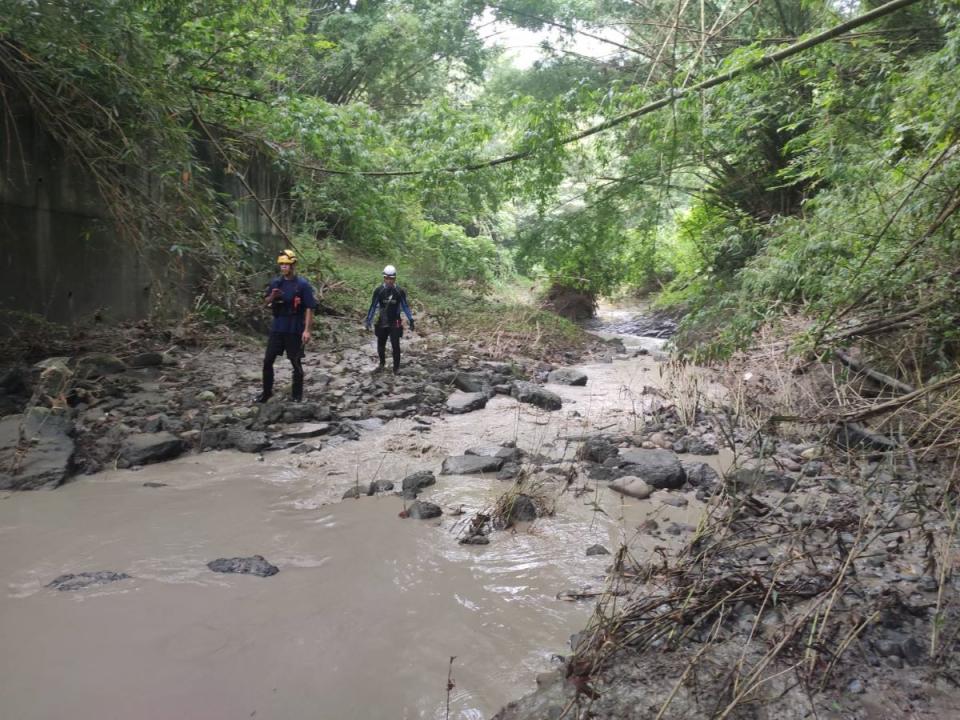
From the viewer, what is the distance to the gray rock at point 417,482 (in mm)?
4851

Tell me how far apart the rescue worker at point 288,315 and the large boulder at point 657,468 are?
13.2ft

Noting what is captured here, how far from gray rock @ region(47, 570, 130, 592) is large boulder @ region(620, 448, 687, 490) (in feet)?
12.5

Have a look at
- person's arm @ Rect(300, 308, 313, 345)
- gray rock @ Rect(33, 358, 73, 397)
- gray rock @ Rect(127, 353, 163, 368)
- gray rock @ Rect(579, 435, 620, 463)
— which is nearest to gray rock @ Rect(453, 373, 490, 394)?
person's arm @ Rect(300, 308, 313, 345)

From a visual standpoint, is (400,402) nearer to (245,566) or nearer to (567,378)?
(567,378)

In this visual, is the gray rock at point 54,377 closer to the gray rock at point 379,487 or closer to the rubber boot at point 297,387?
the rubber boot at point 297,387

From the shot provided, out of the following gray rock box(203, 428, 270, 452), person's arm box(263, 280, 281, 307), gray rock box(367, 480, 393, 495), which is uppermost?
person's arm box(263, 280, 281, 307)

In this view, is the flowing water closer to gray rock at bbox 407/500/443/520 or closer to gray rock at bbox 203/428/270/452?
gray rock at bbox 407/500/443/520

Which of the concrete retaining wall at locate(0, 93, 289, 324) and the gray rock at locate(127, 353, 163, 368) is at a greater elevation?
the concrete retaining wall at locate(0, 93, 289, 324)

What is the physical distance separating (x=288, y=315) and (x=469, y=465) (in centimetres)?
317

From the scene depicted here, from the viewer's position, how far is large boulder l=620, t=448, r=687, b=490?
5008 mm

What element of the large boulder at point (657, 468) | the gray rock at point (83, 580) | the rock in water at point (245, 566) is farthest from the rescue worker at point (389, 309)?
the gray rock at point (83, 580)

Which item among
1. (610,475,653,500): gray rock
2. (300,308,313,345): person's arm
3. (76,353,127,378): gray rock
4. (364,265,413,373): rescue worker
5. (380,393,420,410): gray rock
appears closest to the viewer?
(610,475,653,500): gray rock

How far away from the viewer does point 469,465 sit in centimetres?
544

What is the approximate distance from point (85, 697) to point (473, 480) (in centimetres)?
323
